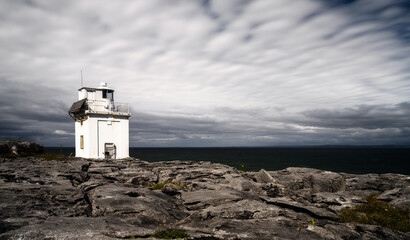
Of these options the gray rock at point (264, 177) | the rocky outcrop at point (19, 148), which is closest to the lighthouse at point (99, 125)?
the rocky outcrop at point (19, 148)

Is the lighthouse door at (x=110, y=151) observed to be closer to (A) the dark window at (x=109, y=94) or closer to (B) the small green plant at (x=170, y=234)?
(A) the dark window at (x=109, y=94)

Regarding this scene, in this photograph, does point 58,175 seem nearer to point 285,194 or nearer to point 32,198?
point 32,198

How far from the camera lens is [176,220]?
34.2 ft

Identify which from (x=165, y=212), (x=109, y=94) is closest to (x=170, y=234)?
(x=165, y=212)

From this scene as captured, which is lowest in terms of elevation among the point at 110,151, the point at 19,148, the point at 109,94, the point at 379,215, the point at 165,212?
the point at 379,215

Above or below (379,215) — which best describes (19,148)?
above

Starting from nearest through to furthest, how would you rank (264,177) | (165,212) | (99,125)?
(165,212) → (264,177) → (99,125)

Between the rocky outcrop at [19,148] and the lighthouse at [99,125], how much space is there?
17.5ft

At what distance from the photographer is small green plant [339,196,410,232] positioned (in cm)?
1170

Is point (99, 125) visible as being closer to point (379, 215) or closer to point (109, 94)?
point (109, 94)

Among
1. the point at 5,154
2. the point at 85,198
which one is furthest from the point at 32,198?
the point at 5,154

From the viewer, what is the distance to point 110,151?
32344 millimetres

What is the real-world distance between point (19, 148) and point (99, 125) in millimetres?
9405

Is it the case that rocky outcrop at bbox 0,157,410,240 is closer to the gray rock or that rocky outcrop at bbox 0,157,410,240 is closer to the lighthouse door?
the gray rock
